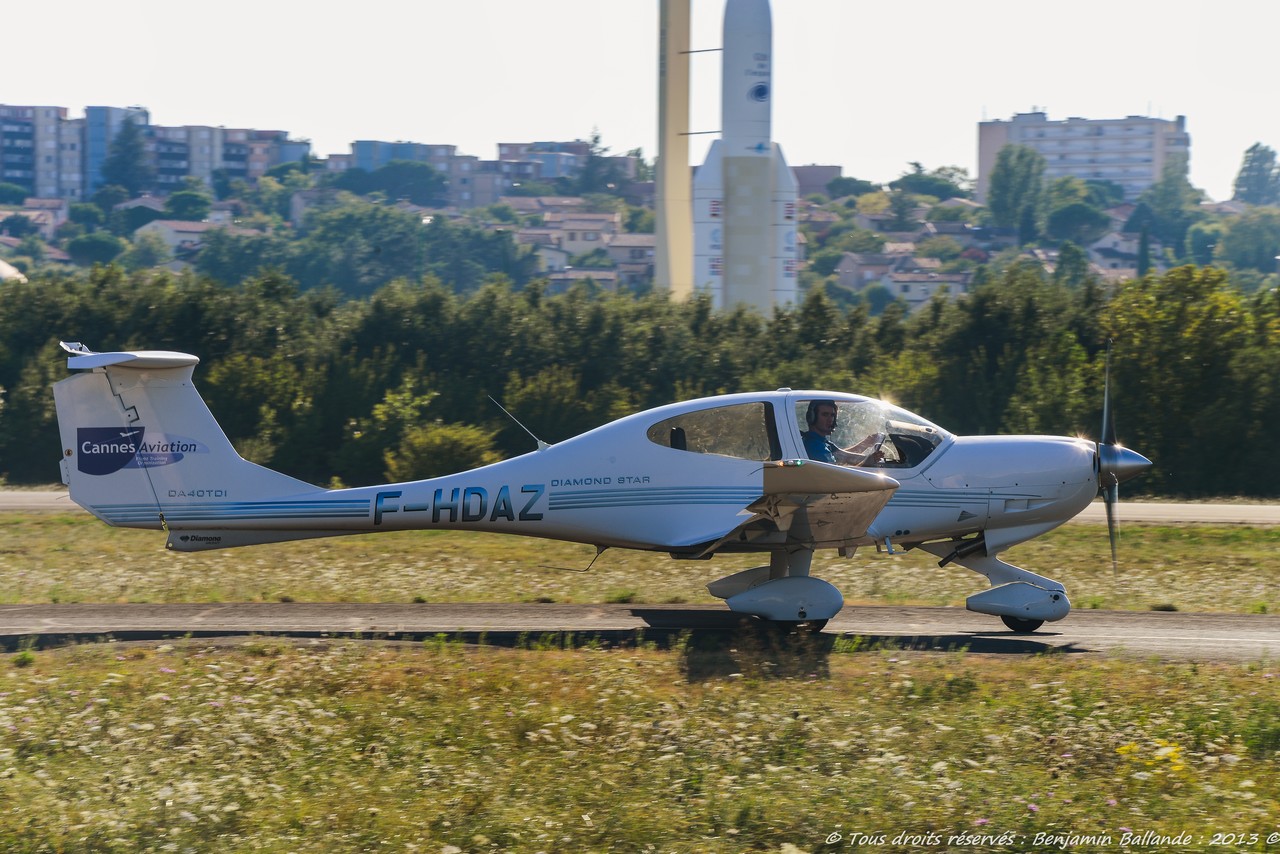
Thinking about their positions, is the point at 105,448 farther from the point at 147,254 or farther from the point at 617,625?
the point at 147,254

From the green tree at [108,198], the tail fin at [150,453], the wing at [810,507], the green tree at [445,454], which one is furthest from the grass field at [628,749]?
the green tree at [108,198]

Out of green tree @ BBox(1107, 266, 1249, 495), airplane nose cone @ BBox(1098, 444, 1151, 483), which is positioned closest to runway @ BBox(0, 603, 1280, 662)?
airplane nose cone @ BBox(1098, 444, 1151, 483)

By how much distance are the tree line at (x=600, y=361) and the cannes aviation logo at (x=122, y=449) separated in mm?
13611

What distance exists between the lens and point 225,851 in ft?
24.7

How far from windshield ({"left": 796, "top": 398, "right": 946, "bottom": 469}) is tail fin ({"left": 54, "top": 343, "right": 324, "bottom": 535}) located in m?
4.98

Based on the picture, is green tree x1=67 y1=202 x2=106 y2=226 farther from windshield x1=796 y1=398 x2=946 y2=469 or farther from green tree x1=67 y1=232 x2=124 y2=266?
windshield x1=796 y1=398 x2=946 y2=469

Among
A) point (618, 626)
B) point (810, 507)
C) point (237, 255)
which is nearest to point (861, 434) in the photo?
point (810, 507)

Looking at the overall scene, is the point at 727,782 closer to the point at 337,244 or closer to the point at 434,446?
the point at 434,446

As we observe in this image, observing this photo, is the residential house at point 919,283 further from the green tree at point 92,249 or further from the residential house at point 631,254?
the green tree at point 92,249

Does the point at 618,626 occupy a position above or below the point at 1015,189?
below

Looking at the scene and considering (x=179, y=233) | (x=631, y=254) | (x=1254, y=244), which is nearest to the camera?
(x=179, y=233)

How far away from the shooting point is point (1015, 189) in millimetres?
191375

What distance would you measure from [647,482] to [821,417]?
1800mm

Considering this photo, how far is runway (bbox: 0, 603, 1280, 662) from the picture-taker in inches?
459
